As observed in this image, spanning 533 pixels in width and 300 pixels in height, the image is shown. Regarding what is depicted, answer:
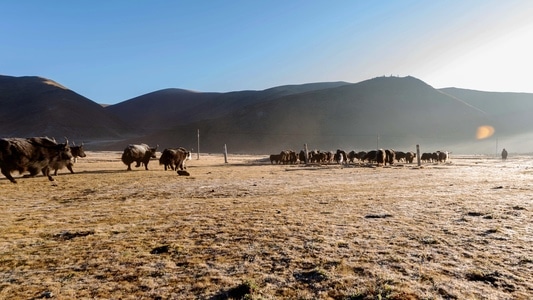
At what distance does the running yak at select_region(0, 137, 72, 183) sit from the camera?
14734 millimetres

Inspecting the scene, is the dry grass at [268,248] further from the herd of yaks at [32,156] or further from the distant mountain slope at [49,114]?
the distant mountain slope at [49,114]

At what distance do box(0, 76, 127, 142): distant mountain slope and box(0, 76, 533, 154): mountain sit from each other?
12.1 inches

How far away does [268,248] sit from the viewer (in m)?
6.09

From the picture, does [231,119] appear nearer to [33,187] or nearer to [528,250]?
[33,187]

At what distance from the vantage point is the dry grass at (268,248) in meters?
4.49

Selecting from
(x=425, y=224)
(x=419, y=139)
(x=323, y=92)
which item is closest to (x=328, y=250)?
(x=425, y=224)

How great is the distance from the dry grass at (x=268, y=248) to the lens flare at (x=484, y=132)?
124286 millimetres

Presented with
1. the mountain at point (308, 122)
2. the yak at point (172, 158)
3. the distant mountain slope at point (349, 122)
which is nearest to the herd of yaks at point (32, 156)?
the yak at point (172, 158)

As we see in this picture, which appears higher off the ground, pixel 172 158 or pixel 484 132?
pixel 484 132

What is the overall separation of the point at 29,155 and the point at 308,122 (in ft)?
377

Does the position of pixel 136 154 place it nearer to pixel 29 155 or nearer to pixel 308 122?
pixel 29 155

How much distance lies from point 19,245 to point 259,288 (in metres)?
4.91

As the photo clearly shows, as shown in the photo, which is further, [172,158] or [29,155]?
[172,158]

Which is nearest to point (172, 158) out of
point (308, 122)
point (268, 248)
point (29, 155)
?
point (29, 155)
